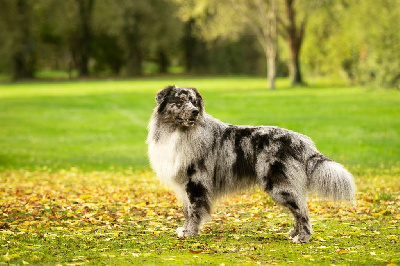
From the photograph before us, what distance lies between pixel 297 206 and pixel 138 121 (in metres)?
26.9

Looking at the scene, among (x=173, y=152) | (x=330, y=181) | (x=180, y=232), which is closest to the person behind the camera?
(x=330, y=181)

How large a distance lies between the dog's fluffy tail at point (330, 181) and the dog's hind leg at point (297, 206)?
0.30m

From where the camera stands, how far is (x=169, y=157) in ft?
31.2

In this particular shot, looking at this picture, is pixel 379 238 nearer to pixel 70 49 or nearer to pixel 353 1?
pixel 353 1

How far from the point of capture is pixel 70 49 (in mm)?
81812

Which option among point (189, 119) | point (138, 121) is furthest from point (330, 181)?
point (138, 121)

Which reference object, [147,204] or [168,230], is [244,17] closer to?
[147,204]

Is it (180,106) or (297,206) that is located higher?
(180,106)

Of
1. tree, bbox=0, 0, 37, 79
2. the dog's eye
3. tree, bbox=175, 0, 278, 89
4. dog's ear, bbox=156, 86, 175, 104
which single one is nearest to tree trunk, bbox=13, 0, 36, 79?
tree, bbox=0, 0, 37, 79

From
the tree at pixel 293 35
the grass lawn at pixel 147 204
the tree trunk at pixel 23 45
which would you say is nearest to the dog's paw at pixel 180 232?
the grass lawn at pixel 147 204

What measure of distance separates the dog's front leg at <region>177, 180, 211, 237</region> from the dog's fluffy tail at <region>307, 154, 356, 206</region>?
1678 millimetres

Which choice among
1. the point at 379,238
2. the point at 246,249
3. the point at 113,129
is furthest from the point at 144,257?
the point at 113,129

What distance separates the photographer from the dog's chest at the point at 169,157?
9.48 m

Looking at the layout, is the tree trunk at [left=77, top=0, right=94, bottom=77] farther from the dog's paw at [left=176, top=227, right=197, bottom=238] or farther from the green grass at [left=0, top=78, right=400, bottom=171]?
the dog's paw at [left=176, top=227, right=197, bottom=238]
